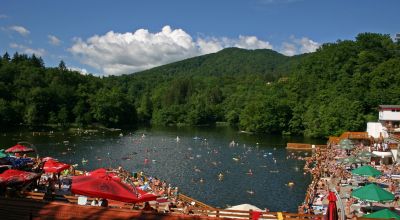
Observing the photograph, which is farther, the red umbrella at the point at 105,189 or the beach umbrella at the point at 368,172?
the beach umbrella at the point at 368,172

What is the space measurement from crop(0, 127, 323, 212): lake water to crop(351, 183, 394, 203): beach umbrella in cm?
766

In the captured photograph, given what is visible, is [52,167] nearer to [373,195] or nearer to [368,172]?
[373,195]

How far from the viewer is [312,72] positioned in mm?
110875

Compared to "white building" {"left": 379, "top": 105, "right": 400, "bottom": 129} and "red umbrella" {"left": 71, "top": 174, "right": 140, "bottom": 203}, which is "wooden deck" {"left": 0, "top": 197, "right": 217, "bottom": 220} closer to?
"red umbrella" {"left": 71, "top": 174, "right": 140, "bottom": 203}

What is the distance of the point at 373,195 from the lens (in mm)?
22062

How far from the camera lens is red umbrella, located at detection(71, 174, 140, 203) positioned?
14.0 meters

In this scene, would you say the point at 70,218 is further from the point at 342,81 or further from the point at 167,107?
the point at 167,107

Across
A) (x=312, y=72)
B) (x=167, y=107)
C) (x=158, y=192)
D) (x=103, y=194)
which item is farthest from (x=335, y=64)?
(x=103, y=194)

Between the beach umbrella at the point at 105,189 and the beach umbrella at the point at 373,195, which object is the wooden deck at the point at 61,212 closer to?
the beach umbrella at the point at 105,189

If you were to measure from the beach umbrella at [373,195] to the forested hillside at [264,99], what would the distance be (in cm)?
5770

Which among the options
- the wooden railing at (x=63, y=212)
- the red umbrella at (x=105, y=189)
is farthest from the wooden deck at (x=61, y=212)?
the red umbrella at (x=105, y=189)

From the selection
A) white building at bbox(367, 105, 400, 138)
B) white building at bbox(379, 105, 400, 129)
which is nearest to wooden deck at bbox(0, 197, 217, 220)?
white building at bbox(367, 105, 400, 138)

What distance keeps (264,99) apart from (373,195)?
254ft

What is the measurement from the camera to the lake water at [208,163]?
34156 mm
